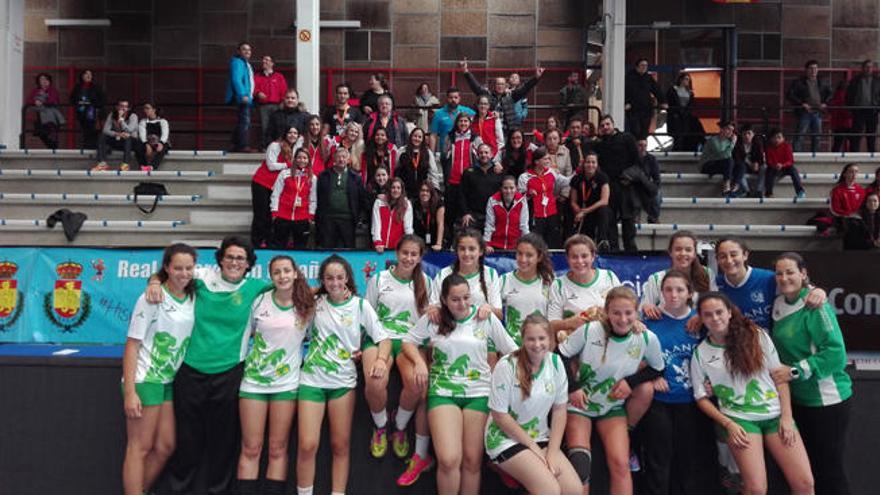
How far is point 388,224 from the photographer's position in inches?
500

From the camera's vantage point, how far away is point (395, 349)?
7.59 m

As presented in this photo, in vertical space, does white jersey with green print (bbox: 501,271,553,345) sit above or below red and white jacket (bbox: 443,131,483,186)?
below

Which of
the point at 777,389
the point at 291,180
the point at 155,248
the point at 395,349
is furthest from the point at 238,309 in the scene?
the point at 291,180

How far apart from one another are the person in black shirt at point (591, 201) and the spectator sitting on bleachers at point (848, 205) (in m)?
3.81

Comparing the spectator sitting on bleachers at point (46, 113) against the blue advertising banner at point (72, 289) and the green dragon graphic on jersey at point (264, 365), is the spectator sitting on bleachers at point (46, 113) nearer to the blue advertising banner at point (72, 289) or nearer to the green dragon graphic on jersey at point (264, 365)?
the blue advertising banner at point (72, 289)

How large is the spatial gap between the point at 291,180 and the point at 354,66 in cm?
816

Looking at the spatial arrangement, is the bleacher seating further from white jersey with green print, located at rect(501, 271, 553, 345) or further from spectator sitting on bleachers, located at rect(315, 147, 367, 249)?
white jersey with green print, located at rect(501, 271, 553, 345)

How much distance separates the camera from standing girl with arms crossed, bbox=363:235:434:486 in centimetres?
729

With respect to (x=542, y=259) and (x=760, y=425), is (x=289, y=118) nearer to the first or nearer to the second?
(x=542, y=259)

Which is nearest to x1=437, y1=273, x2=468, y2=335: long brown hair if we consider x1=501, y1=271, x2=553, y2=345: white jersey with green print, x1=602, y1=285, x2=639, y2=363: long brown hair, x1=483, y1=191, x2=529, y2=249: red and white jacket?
x1=501, y1=271, x2=553, y2=345: white jersey with green print

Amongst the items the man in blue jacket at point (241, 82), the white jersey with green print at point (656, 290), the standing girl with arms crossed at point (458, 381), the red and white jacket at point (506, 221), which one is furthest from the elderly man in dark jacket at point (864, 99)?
the standing girl with arms crossed at point (458, 381)

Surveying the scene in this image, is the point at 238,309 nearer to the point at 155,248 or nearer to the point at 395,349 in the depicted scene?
the point at 395,349

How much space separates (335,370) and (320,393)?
0.20m

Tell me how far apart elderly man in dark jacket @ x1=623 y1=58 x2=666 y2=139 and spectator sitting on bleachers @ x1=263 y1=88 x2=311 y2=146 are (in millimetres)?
5771
